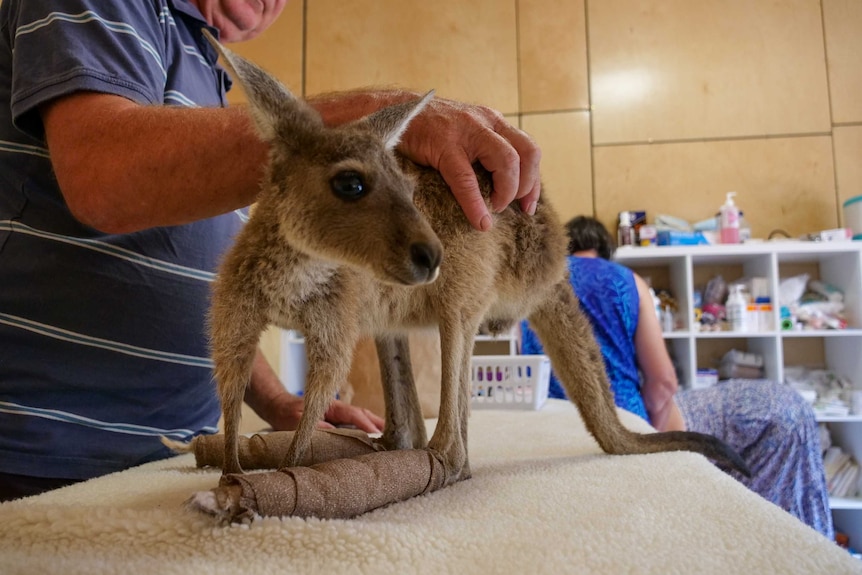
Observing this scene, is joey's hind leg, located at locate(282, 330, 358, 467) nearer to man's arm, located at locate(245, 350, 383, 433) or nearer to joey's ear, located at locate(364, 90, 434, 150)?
joey's ear, located at locate(364, 90, 434, 150)

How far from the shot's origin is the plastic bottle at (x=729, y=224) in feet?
13.5

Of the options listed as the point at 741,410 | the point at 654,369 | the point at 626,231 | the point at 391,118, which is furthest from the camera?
the point at 626,231

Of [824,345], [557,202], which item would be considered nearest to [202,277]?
[557,202]

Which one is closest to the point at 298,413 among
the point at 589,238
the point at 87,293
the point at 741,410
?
the point at 87,293

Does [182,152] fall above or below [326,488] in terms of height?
above

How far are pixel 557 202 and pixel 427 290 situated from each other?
370 cm

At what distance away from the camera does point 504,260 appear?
Answer: 4.03ft

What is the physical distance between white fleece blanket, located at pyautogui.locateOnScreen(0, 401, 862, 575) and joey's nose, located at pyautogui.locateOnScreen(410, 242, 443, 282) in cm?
31

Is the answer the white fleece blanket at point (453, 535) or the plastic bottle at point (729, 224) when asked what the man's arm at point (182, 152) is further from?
the plastic bottle at point (729, 224)

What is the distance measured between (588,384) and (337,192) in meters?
0.88

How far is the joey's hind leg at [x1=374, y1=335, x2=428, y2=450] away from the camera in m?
1.21

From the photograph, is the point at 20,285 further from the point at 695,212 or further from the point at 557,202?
the point at 695,212

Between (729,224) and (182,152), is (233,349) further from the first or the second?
(729,224)

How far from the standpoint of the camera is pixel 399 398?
1226 millimetres
